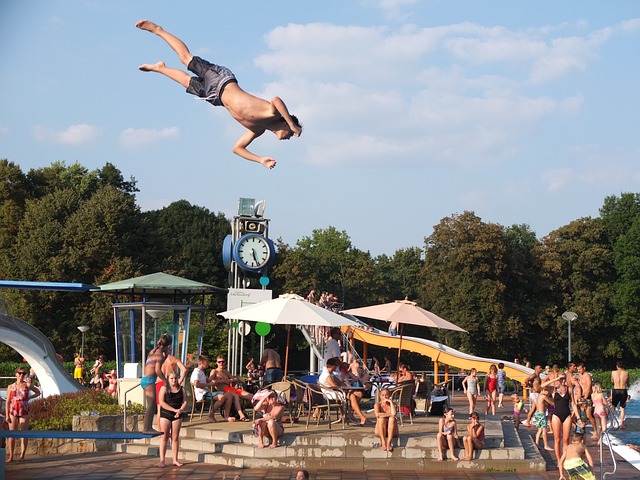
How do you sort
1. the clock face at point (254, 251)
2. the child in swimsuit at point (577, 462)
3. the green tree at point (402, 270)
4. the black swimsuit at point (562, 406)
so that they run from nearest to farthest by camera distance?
the child in swimsuit at point (577, 462) < the black swimsuit at point (562, 406) < the clock face at point (254, 251) < the green tree at point (402, 270)

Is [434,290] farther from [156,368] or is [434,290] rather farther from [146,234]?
[156,368]

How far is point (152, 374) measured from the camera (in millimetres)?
15102

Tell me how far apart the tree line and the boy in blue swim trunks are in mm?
33587

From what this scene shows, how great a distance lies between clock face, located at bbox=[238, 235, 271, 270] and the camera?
27250mm

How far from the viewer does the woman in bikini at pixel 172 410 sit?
13.6 meters

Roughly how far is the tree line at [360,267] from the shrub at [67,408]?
25773mm

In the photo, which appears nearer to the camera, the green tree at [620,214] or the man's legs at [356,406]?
the man's legs at [356,406]

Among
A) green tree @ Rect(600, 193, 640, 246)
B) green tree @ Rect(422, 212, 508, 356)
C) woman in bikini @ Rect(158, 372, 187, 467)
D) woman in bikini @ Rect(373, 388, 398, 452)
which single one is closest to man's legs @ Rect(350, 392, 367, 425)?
woman in bikini @ Rect(373, 388, 398, 452)

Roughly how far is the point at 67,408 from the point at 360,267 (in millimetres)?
44829

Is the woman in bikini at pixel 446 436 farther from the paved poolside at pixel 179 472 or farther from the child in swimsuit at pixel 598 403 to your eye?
the child in swimsuit at pixel 598 403

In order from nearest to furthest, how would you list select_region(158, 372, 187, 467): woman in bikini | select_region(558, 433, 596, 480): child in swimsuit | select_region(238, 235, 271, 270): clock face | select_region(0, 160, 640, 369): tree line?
select_region(558, 433, 596, 480): child in swimsuit → select_region(158, 372, 187, 467): woman in bikini → select_region(238, 235, 271, 270): clock face → select_region(0, 160, 640, 369): tree line

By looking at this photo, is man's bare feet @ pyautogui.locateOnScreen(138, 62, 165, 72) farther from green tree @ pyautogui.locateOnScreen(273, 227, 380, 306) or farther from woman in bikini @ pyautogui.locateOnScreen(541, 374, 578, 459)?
green tree @ pyautogui.locateOnScreen(273, 227, 380, 306)

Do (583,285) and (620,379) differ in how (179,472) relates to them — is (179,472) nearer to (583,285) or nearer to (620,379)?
(620,379)

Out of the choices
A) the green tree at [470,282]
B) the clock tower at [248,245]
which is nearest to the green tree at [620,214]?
the green tree at [470,282]
